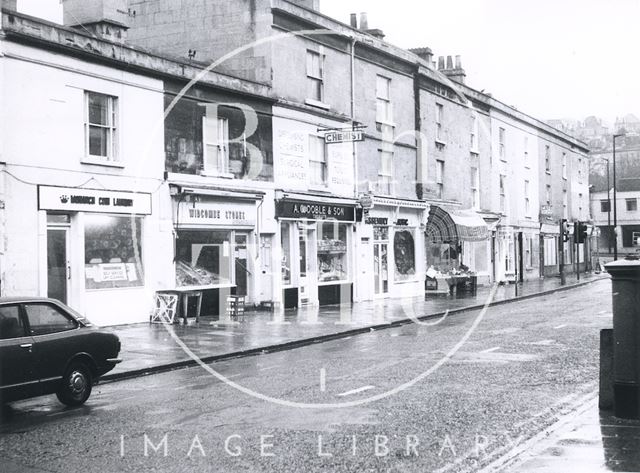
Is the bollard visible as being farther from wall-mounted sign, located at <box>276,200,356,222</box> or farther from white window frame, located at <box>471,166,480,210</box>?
white window frame, located at <box>471,166,480,210</box>

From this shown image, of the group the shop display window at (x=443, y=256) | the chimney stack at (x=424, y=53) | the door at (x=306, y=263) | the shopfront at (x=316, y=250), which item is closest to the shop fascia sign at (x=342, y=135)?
the shopfront at (x=316, y=250)

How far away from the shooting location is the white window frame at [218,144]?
2267 cm

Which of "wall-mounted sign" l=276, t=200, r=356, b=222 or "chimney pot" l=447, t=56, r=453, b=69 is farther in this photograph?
"chimney pot" l=447, t=56, r=453, b=69

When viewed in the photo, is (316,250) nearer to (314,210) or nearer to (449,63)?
(314,210)

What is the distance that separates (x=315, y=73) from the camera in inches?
1108

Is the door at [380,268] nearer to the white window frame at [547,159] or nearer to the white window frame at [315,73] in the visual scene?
the white window frame at [315,73]

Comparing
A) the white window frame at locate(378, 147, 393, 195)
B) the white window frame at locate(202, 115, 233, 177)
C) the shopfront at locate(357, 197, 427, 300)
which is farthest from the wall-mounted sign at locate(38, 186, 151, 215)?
the white window frame at locate(378, 147, 393, 195)

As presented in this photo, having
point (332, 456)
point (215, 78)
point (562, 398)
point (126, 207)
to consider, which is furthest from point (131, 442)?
point (215, 78)

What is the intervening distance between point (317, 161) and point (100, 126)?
10011 millimetres

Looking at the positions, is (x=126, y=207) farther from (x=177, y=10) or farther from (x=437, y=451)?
(x=437, y=451)

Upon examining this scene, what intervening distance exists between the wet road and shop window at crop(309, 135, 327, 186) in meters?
12.8

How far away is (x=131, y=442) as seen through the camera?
8125 mm

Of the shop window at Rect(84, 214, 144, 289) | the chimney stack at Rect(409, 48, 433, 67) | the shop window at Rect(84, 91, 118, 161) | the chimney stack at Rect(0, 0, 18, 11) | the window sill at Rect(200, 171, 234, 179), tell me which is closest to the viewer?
the chimney stack at Rect(0, 0, 18, 11)

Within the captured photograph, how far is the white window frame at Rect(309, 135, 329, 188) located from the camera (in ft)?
90.7
